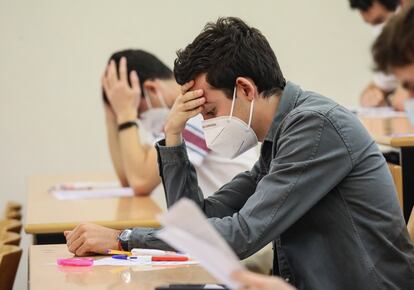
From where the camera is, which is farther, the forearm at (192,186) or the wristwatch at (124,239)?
the forearm at (192,186)

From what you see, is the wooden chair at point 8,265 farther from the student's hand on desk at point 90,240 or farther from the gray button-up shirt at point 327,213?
the gray button-up shirt at point 327,213

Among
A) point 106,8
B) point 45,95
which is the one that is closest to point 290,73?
point 106,8

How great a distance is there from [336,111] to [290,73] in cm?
369

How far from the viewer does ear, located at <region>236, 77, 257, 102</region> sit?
1967 millimetres

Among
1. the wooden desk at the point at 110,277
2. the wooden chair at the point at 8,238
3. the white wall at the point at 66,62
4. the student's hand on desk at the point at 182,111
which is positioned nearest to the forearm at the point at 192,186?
the student's hand on desk at the point at 182,111

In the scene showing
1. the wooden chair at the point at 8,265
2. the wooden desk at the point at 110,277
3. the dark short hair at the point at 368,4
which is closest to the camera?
the wooden desk at the point at 110,277

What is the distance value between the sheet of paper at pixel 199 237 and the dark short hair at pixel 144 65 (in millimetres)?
2505

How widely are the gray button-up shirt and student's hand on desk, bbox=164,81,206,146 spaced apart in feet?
0.97

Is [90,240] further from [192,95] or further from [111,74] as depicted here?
[111,74]

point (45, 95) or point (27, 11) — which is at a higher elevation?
point (27, 11)

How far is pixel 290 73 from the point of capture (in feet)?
18.0

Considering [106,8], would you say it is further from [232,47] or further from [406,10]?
[406,10]

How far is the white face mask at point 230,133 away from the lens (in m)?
2.05

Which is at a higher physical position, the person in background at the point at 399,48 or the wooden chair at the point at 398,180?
the person in background at the point at 399,48
